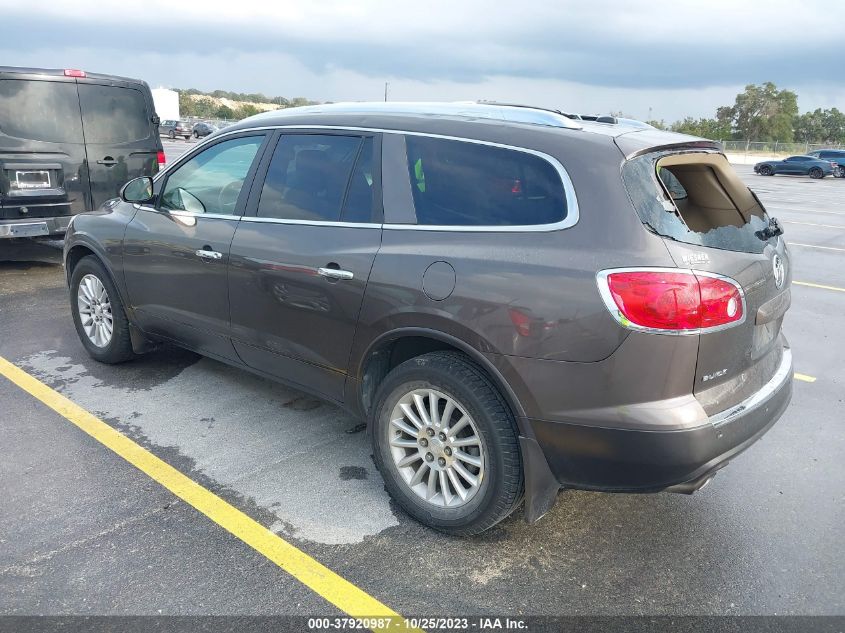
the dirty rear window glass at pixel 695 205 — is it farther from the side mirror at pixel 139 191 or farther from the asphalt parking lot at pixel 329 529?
the side mirror at pixel 139 191

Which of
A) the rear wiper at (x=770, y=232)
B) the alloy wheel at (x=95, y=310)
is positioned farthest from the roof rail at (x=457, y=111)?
the alloy wheel at (x=95, y=310)

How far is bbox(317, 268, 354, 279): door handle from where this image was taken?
3338mm

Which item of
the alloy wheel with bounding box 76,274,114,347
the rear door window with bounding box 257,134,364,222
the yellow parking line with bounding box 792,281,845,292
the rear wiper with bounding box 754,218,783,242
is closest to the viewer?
the rear wiper with bounding box 754,218,783,242

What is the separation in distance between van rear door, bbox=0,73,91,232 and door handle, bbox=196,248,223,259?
14.6 ft

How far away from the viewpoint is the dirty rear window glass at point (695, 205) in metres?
2.75

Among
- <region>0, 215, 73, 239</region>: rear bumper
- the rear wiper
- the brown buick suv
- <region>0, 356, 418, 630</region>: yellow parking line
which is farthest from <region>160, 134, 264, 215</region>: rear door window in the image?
<region>0, 215, 73, 239</region>: rear bumper

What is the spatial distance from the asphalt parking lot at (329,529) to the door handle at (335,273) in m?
1.05

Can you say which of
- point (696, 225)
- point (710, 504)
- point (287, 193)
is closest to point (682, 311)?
point (696, 225)

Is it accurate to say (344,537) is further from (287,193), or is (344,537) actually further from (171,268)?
(171,268)

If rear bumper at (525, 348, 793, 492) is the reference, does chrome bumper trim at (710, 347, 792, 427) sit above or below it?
above

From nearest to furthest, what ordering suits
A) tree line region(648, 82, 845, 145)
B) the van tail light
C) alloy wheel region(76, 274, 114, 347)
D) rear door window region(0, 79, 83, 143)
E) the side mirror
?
1. the van tail light
2. the side mirror
3. alloy wheel region(76, 274, 114, 347)
4. rear door window region(0, 79, 83, 143)
5. tree line region(648, 82, 845, 145)

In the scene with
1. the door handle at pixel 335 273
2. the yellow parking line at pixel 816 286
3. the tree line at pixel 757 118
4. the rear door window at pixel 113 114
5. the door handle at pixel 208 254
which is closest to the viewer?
the door handle at pixel 335 273

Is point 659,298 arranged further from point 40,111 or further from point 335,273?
point 40,111

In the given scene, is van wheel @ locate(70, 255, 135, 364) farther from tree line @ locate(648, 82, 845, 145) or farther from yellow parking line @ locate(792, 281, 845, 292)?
tree line @ locate(648, 82, 845, 145)
